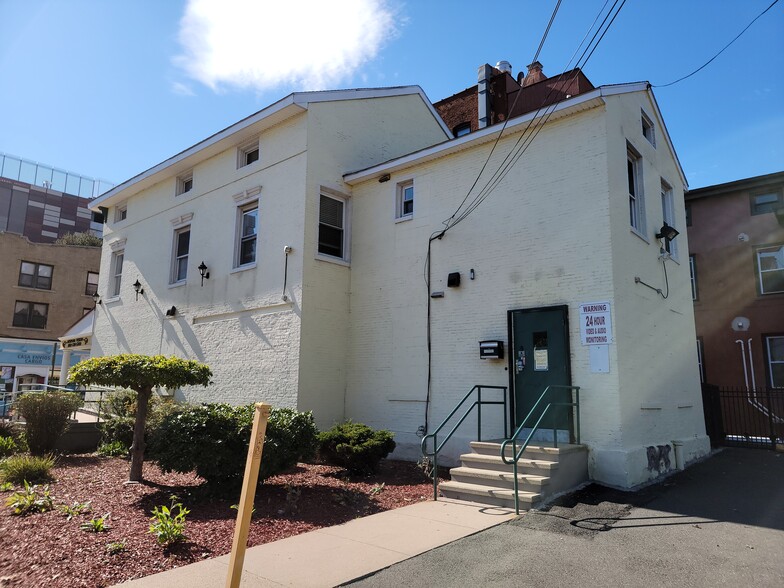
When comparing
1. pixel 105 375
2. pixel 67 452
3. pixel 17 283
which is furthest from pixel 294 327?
pixel 17 283

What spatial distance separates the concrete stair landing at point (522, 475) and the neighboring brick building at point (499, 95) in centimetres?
1153

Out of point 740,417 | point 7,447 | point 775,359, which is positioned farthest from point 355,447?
point 775,359

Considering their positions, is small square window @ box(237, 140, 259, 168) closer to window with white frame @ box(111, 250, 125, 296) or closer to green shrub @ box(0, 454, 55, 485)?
window with white frame @ box(111, 250, 125, 296)

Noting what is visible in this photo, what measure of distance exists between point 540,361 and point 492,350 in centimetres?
90

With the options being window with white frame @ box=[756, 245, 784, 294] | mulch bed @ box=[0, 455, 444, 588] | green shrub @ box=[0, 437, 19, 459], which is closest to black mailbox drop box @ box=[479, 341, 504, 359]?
mulch bed @ box=[0, 455, 444, 588]

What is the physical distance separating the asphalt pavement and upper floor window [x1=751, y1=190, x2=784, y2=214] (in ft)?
44.8

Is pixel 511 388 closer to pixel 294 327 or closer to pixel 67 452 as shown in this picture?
pixel 294 327

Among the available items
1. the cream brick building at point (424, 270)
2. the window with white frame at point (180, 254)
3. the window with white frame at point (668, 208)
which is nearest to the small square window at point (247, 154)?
the cream brick building at point (424, 270)

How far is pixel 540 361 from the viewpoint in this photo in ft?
31.7

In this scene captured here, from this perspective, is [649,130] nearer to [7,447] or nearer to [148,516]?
[148,516]

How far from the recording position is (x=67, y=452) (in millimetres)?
11844

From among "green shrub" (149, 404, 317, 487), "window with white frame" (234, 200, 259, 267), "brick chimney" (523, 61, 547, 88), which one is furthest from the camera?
"brick chimney" (523, 61, 547, 88)

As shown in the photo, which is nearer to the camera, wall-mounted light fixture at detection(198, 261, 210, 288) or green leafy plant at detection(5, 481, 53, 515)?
green leafy plant at detection(5, 481, 53, 515)

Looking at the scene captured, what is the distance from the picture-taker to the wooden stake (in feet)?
12.5
